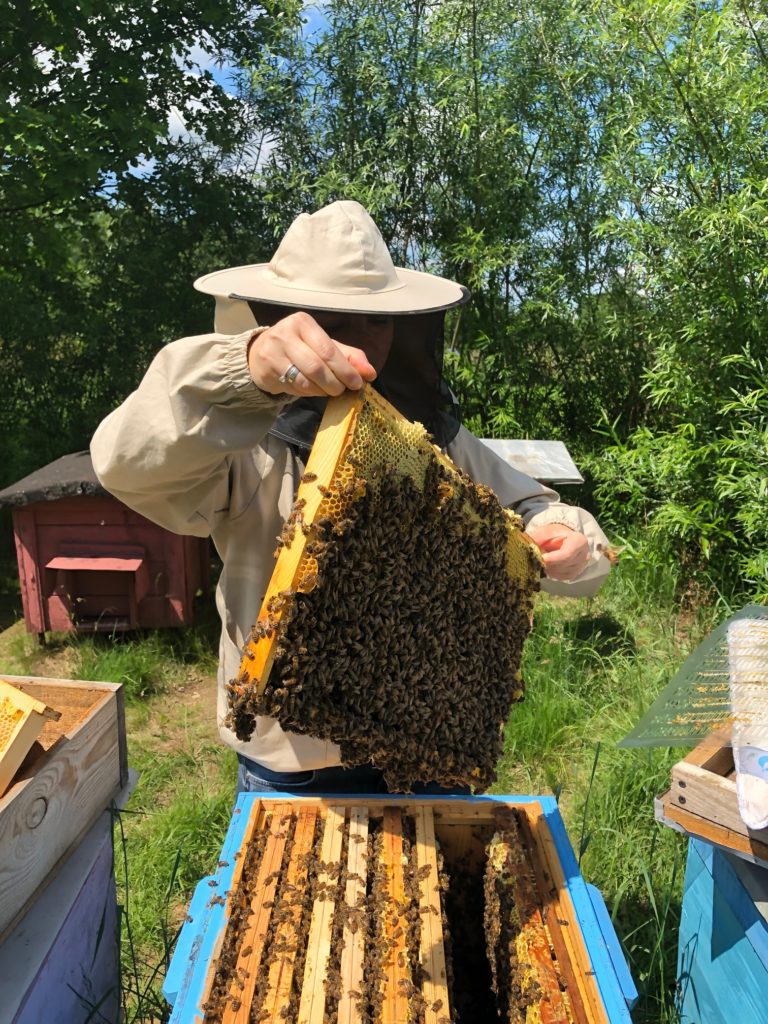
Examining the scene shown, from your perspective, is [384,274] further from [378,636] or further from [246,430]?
[378,636]

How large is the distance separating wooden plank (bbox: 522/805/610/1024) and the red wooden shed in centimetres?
348

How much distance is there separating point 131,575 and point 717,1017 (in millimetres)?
4090

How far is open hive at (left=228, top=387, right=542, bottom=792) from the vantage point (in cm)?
142

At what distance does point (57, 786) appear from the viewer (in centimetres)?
180

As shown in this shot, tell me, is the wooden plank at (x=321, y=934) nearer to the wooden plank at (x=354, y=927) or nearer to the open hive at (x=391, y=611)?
the wooden plank at (x=354, y=927)

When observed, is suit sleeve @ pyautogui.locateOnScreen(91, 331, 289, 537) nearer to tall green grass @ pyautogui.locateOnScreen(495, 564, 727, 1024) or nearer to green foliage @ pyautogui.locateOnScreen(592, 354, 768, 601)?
tall green grass @ pyautogui.locateOnScreen(495, 564, 727, 1024)

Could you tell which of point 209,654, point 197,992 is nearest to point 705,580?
point 209,654

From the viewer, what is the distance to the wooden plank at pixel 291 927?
137cm

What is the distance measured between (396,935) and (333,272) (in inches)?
59.1

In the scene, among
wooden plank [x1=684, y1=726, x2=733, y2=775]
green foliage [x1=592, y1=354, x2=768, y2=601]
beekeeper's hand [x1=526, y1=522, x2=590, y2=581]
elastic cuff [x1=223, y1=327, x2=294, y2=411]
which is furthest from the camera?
green foliage [x1=592, y1=354, x2=768, y2=601]

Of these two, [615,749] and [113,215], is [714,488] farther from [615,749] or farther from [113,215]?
[113,215]

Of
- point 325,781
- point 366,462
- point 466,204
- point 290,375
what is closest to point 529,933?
point 325,781

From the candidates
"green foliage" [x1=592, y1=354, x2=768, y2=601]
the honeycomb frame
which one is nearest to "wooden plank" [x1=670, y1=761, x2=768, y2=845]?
the honeycomb frame

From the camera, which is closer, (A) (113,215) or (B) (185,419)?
(B) (185,419)
